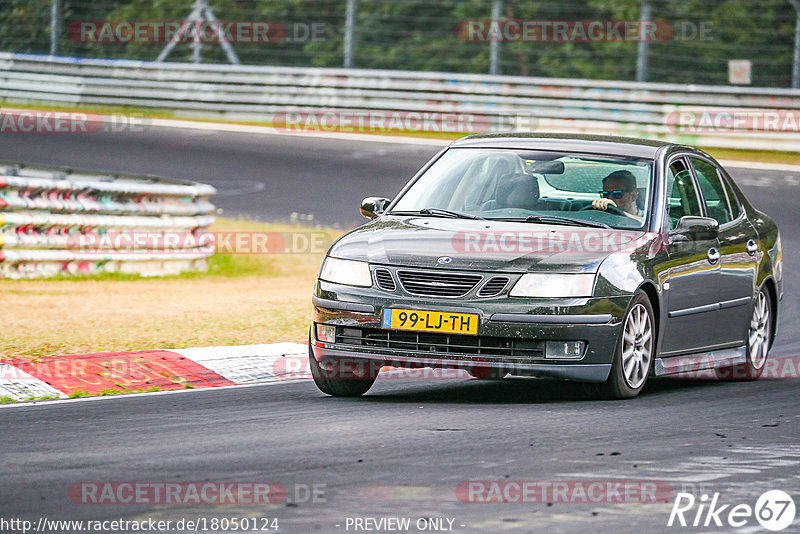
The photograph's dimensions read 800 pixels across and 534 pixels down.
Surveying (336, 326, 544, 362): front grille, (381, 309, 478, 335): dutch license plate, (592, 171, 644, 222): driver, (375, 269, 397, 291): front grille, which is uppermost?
(592, 171, 644, 222): driver

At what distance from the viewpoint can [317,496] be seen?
5.95m

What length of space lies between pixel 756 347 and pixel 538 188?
2015mm

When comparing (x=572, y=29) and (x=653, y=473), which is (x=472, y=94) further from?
(x=653, y=473)

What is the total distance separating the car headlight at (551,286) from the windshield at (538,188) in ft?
2.81

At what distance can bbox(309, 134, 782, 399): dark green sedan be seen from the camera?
829 centimetres

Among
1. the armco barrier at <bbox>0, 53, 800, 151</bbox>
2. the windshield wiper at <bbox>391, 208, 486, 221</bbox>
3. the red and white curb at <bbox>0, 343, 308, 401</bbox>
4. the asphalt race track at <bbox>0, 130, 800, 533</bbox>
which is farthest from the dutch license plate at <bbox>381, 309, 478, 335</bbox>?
the armco barrier at <bbox>0, 53, 800, 151</bbox>

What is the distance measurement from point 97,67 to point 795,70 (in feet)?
44.7

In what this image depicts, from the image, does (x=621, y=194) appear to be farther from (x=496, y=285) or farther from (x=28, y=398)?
(x=28, y=398)

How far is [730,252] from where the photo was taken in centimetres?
988

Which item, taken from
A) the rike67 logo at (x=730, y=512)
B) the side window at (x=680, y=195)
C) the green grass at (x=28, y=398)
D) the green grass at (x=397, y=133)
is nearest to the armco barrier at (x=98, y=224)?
the green grass at (x=28, y=398)

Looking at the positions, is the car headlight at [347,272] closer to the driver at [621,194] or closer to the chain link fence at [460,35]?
the driver at [621,194]

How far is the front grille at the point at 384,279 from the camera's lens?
27.7 ft

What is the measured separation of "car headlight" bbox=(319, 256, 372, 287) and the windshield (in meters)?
0.92

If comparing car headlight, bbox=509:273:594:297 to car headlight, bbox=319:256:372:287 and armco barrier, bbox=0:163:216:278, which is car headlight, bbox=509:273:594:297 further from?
armco barrier, bbox=0:163:216:278
